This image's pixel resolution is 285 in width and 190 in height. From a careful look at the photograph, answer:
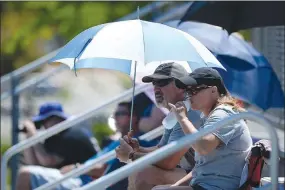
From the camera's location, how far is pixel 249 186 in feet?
15.3

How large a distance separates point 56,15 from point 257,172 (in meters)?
7.40

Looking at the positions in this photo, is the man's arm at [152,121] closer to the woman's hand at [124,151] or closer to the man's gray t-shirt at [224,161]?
the woman's hand at [124,151]

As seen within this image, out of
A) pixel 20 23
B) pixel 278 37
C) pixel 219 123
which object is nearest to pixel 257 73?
pixel 278 37

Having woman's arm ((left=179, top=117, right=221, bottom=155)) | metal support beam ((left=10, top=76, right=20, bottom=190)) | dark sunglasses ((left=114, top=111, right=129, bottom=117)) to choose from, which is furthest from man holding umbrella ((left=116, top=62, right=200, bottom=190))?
metal support beam ((left=10, top=76, right=20, bottom=190))

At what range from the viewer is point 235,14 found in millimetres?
6746

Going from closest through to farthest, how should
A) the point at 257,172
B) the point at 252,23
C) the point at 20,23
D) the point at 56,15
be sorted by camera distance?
1. the point at 257,172
2. the point at 252,23
3. the point at 56,15
4. the point at 20,23

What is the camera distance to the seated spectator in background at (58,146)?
7852mm

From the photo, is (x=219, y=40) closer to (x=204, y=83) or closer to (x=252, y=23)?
(x=252, y=23)

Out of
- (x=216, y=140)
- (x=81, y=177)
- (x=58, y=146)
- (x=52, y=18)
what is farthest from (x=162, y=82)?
(x=52, y=18)

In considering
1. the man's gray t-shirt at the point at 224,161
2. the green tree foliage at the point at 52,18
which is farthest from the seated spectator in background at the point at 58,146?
the green tree foliage at the point at 52,18

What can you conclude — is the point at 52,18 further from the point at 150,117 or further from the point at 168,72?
the point at 168,72

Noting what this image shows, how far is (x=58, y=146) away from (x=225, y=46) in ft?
6.88

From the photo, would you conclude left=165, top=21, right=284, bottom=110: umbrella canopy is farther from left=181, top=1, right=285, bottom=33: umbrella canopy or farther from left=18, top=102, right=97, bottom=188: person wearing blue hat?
left=18, top=102, right=97, bottom=188: person wearing blue hat

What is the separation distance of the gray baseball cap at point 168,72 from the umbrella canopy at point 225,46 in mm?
1273
